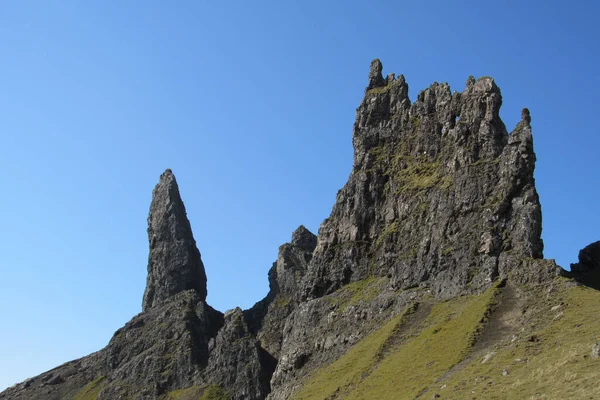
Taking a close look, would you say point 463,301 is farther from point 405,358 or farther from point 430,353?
point 430,353

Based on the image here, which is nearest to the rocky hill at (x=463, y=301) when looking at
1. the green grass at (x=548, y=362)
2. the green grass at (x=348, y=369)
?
the green grass at (x=548, y=362)

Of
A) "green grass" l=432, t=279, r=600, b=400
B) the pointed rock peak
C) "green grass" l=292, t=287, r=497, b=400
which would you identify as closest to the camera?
"green grass" l=432, t=279, r=600, b=400

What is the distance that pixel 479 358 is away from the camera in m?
117

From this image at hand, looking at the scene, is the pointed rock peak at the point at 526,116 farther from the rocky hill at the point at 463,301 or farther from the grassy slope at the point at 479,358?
the grassy slope at the point at 479,358

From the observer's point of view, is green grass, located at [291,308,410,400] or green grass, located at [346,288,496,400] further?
green grass, located at [291,308,410,400]

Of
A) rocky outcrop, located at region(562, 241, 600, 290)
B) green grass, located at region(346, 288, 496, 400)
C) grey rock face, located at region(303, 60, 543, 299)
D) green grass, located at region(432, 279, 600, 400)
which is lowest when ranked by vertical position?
green grass, located at region(432, 279, 600, 400)

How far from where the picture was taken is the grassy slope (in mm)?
88812

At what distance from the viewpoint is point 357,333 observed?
174250 millimetres

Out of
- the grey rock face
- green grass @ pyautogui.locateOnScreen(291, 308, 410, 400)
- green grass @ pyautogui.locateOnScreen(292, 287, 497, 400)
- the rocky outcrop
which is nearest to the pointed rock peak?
the grey rock face

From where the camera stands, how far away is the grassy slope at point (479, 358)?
8881 cm

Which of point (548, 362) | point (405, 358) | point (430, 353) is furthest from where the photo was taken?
point (405, 358)

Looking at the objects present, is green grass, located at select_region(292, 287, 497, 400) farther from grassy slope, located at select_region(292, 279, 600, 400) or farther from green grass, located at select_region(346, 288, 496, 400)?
grassy slope, located at select_region(292, 279, 600, 400)

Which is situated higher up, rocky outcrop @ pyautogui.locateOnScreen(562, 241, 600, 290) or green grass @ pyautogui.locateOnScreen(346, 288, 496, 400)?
rocky outcrop @ pyautogui.locateOnScreen(562, 241, 600, 290)

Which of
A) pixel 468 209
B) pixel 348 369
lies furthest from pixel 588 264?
pixel 348 369
